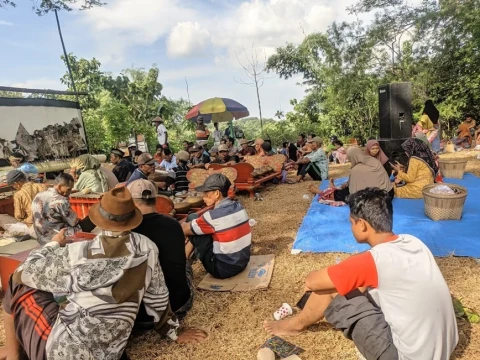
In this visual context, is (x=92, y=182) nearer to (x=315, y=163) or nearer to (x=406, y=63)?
(x=315, y=163)

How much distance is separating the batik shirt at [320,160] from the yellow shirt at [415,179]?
8.94ft

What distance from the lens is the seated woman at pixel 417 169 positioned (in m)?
5.72

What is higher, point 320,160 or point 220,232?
point 220,232

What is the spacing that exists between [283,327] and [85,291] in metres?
1.54

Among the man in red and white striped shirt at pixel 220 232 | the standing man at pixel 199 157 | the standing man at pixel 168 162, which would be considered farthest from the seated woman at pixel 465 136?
the man in red and white striped shirt at pixel 220 232

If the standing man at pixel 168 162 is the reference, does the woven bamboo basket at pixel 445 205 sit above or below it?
below

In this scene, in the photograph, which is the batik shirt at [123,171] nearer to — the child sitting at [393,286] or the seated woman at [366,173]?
the seated woman at [366,173]

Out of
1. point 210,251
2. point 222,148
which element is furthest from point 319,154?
point 210,251

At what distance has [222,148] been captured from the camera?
956cm

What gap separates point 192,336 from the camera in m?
2.73

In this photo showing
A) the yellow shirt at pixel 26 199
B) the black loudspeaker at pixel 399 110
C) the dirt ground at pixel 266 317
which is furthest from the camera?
the black loudspeaker at pixel 399 110

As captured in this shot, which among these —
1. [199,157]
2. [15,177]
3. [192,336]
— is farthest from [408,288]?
[199,157]

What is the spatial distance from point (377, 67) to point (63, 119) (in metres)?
14.2

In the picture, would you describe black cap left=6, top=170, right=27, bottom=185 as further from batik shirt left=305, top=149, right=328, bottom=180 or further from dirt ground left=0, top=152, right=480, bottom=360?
batik shirt left=305, top=149, right=328, bottom=180
